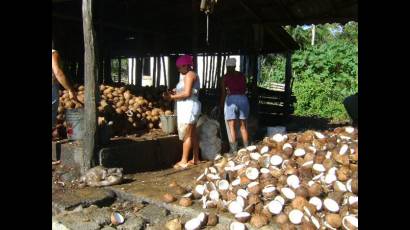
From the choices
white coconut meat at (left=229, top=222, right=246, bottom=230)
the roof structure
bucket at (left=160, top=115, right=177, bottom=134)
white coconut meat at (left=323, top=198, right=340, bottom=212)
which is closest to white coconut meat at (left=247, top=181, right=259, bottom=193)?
white coconut meat at (left=229, top=222, right=246, bottom=230)

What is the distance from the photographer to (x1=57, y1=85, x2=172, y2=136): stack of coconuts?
7.64 metres

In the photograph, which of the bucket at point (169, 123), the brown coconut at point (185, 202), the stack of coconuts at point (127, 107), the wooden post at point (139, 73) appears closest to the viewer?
the brown coconut at point (185, 202)

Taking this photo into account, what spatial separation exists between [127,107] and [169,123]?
110 centimetres

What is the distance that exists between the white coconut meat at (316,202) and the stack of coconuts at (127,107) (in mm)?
3660

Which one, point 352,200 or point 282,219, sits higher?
point 352,200

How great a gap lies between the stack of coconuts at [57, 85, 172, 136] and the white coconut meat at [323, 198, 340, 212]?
380 centimetres

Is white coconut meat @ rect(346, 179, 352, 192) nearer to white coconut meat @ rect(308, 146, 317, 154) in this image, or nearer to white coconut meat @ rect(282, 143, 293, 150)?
white coconut meat @ rect(308, 146, 317, 154)

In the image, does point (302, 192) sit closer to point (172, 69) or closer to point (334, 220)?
point (334, 220)

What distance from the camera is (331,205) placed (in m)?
4.38

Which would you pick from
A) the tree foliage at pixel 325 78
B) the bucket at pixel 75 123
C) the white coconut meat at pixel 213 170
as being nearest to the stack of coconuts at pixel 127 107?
the bucket at pixel 75 123

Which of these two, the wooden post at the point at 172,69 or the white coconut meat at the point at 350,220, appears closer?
the white coconut meat at the point at 350,220

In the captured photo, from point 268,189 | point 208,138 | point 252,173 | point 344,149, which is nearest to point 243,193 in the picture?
point 268,189

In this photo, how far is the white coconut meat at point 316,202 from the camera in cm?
440

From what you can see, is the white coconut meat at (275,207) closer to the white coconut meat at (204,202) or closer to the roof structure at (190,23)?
the white coconut meat at (204,202)
